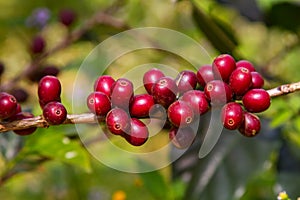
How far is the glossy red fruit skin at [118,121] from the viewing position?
2.55 feet

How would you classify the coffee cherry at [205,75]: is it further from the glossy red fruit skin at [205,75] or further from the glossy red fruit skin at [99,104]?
the glossy red fruit skin at [99,104]

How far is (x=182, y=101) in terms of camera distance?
2.62 feet

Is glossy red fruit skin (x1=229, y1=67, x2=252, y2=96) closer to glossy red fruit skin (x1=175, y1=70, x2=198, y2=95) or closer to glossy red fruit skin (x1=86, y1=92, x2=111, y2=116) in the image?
glossy red fruit skin (x1=175, y1=70, x2=198, y2=95)

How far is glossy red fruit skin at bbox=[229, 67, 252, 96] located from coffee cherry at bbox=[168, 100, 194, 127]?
0.26 ft

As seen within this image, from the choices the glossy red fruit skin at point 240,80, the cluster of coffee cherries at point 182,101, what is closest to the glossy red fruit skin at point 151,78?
the cluster of coffee cherries at point 182,101

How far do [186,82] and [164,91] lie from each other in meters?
0.05

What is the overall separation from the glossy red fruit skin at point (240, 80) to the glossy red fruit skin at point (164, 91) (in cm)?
8

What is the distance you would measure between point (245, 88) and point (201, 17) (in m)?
0.56

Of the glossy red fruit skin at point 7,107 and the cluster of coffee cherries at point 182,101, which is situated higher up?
the glossy red fruit skin at point 7,107

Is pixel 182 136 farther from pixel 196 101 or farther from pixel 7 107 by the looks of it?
pixel 7 107

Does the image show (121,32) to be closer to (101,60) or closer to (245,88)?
(101,60)

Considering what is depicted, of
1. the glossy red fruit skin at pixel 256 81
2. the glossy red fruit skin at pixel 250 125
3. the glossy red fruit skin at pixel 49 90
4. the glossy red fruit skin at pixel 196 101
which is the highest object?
the glossy red fruit skin at pixel 49 90

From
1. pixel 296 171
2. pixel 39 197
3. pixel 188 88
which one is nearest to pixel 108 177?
pixel 39 197

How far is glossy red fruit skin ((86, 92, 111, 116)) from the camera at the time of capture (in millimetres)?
797
